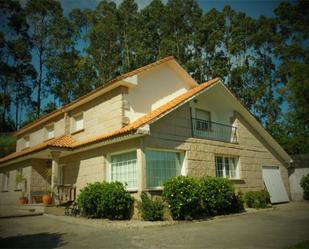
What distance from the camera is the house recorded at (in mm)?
12930

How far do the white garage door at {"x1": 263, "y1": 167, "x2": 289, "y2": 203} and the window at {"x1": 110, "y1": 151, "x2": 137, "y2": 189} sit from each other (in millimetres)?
10230

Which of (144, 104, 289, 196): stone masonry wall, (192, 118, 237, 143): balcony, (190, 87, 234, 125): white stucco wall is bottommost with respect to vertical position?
(144, 104, 289, 196): stone masonry wall

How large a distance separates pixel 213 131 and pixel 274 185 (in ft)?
21.0

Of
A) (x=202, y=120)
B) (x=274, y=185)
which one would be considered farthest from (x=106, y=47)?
(x=274, y=185)

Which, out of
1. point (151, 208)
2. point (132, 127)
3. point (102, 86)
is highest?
point (102, 86)

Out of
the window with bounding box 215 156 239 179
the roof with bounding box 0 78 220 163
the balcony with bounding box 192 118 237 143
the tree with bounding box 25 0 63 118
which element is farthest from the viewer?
the tree with bounding box 25 0 63 118

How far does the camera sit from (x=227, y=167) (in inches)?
674

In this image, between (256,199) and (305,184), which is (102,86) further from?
(305,184)

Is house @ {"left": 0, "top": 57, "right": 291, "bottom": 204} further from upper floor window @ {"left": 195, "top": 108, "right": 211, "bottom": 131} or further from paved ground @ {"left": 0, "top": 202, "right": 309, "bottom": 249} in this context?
paved ground @ {"left": 0, "top": 202, "right": 309, "bottom": 249}

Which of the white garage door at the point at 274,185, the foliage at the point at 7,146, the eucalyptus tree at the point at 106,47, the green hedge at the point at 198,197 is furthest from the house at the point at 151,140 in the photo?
the eucalyptus tree at the point at 106,47

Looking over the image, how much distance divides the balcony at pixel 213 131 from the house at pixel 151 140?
6cm

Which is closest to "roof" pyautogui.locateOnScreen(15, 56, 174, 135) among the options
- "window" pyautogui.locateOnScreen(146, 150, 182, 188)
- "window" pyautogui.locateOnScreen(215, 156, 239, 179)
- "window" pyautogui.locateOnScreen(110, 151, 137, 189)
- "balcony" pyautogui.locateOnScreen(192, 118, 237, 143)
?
"window" pyautogui.locateOnScreen(110, 151, 137, 189)

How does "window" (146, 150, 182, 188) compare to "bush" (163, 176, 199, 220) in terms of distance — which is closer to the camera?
"bush" (163, 176, 199, 220)

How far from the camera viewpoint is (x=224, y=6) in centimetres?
3319
